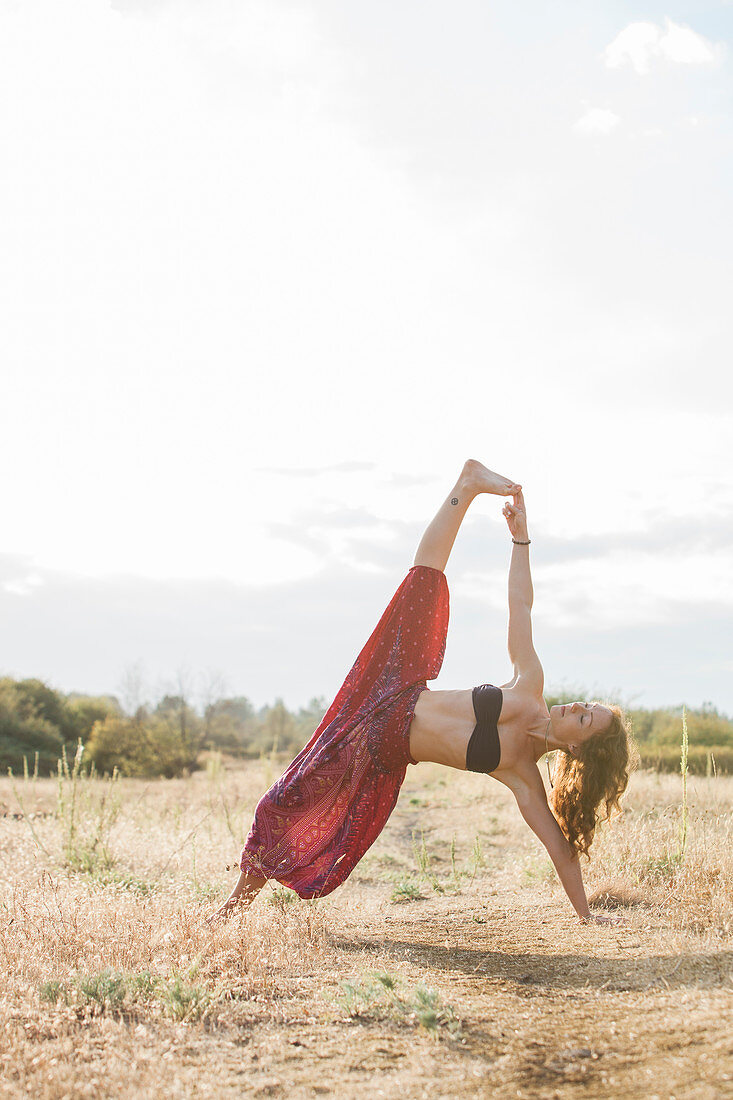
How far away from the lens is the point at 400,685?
4820 millimetres

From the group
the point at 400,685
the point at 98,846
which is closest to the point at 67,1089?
the point at 400,685

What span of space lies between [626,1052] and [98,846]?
545 cm

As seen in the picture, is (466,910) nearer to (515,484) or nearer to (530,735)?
(530,735)

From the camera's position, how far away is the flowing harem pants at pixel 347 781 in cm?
468

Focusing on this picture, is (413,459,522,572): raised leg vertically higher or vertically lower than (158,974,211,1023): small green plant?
higher

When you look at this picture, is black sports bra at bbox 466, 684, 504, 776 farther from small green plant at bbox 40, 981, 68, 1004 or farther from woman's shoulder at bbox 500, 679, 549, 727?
small green plant at bbox 40, 981, 68, 1004

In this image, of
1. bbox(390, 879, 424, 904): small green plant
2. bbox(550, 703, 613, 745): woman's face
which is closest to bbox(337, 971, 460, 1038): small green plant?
bbox(550, 703, 613, 745): woman's face

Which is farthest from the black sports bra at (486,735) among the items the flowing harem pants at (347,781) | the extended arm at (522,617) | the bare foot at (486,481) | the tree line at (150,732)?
the tree line at (150,732)

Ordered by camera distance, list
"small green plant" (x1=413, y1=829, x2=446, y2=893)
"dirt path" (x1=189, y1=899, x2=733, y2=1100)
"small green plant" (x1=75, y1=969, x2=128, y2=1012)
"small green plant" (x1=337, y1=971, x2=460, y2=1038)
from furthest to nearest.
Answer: "small green plant" (x1=413, y1=829, x2=446, y2=893) → "small green plant" (x1=75, y1=969, x2=128, y2=1012) → "small green plant" (x1=337, y1=971, x2=460, y2=1038) → "dirt path" (x1=189, y1=899, x2=733, y2=1100)

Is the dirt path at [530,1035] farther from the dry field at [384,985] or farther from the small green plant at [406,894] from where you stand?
the small green plant at [406,894]

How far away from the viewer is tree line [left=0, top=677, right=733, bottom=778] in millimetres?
15555

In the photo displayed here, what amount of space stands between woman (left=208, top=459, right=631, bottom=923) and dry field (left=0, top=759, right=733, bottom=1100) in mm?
344

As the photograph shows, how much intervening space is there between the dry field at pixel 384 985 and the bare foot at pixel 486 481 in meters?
2.28

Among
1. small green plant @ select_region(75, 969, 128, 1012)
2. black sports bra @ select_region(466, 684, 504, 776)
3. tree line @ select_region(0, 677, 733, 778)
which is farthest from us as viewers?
tree line @ select_region(0, 677, 733, 778)
